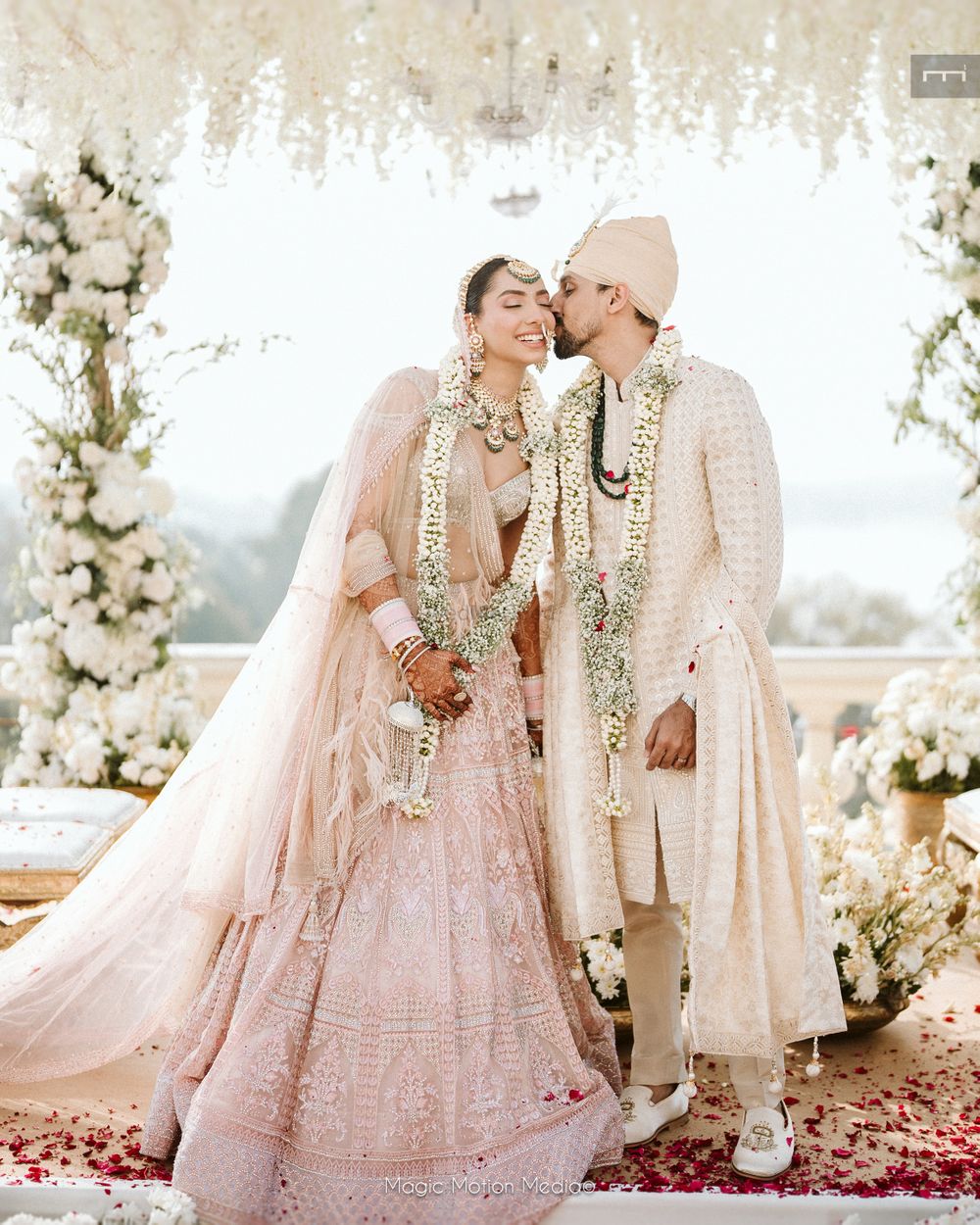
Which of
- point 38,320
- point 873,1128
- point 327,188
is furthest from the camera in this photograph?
point 38,320

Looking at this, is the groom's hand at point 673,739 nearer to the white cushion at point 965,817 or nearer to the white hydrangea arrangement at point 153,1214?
the white hydrangea arrangement at point 153,1214

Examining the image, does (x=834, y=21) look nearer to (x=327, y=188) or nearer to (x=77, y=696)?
(x=327, y=188)

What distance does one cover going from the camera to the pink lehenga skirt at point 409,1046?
247 cm

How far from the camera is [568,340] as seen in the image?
9.60ft

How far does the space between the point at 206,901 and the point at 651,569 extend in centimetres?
120

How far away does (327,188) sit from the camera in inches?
149

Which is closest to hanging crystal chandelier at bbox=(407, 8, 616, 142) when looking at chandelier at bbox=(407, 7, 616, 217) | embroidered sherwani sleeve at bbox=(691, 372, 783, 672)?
chandelier at bbox=(407, 7, 616, 217)

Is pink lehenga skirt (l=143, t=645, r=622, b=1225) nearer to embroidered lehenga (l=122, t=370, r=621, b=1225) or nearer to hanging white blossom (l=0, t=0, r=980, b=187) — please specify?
embroidered lehenga (l=122, t=370, r=621, b=1225)

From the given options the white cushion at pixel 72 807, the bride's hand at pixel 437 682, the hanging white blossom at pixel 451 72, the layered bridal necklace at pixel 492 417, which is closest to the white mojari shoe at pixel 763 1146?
the bride's hand at pixel 437 682

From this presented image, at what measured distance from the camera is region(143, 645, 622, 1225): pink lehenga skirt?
2.47m

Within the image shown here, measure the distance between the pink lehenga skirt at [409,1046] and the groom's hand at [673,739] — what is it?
350 millimetres

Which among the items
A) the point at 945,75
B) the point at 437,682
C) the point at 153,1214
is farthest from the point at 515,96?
the point at 153,1214

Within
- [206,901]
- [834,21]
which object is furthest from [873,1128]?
[834,21]

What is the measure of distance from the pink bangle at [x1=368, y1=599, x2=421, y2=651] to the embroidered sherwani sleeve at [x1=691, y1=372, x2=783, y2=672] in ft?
2.01
